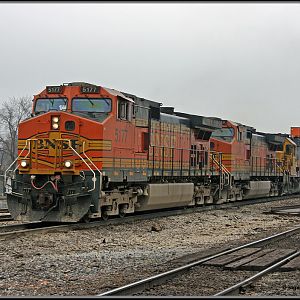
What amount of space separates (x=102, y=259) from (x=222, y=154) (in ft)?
58.6

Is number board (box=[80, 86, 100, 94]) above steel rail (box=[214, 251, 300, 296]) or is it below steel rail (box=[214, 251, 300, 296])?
above

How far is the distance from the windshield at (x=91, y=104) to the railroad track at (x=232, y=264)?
5929 mm

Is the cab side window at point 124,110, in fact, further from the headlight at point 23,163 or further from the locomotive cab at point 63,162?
the headlight at point 23,163

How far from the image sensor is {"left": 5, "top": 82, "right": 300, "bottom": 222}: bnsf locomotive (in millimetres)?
14820

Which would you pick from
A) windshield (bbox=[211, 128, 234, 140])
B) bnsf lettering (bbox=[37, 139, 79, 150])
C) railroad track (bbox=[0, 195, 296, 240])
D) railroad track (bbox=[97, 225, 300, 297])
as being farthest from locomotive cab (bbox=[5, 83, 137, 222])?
windshield (bbox=[211, 128, 234, 140])

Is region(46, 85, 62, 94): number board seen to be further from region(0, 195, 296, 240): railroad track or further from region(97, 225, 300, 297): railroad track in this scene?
region(97, 225, 300, 297): railroad track

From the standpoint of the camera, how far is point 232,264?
31.8 feet

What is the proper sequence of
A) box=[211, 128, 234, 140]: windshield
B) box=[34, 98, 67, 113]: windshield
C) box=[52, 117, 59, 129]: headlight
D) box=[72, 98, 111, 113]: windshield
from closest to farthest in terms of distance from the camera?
box=[52, 117, 59, 129]: headlight < box=[72, 98, 111, 113]: windshield < box=[34, 98, 67, 113]: windshield < box=[211, 128, 234, 140]: windshield

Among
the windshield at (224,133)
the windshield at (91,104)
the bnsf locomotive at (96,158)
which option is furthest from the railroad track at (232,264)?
the windshield at (224,133)

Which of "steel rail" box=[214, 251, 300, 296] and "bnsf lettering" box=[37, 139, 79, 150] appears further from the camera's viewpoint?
"bnsf lettering" box=[37, 139, 79, 150]

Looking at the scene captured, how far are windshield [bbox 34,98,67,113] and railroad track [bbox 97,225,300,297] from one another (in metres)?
6.97

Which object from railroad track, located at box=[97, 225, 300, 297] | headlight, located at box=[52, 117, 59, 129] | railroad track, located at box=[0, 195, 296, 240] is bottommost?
railroad track, located at box=[97, 225, 300, 297]

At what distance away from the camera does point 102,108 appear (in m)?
15.9

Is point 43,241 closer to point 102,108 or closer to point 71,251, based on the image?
point 71,251
